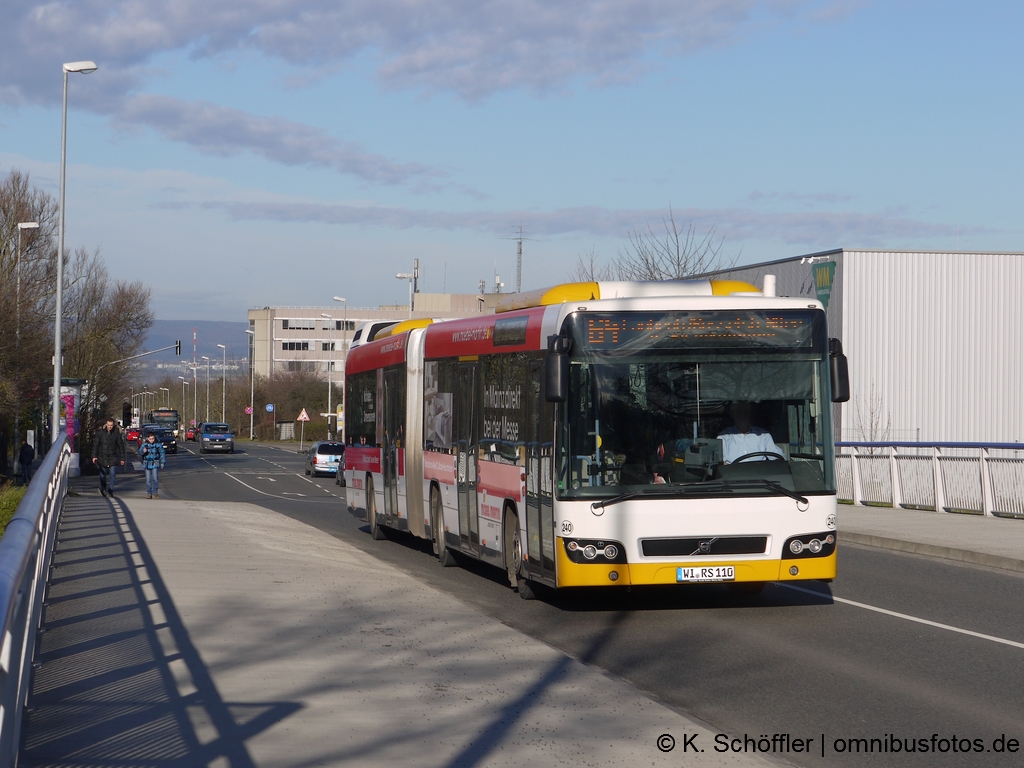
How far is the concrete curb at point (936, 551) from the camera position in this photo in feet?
50.7

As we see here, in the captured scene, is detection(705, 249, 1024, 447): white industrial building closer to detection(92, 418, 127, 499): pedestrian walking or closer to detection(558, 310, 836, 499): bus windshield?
detection(92, 418, 127, 499): pedestrian walking

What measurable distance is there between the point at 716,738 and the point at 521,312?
22.4 ft

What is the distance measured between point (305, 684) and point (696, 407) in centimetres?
483

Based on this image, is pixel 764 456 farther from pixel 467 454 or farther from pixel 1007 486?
pixel 1007 486

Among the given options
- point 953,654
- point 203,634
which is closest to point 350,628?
point 203,634

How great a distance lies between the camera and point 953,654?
31.3ft

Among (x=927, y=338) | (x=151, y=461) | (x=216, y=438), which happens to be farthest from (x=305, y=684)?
(x=216, y=438)

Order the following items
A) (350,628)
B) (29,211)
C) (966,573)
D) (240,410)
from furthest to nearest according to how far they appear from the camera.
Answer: (240,410) → (29,211) → (966,573) → (350,628)

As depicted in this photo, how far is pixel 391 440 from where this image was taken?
1803 centimetres

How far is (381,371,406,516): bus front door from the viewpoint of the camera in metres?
17.7

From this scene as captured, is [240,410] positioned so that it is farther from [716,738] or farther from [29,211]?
[716,738]

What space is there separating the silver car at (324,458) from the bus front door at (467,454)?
107 ft

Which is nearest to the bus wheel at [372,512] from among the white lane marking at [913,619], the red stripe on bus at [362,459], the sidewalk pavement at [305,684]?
the red stripe on bus at [362,459]

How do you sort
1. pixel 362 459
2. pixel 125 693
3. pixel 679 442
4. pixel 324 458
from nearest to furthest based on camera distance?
pixel 125 693
pixel 679 442
pixel 362 459
pixel 324 458
